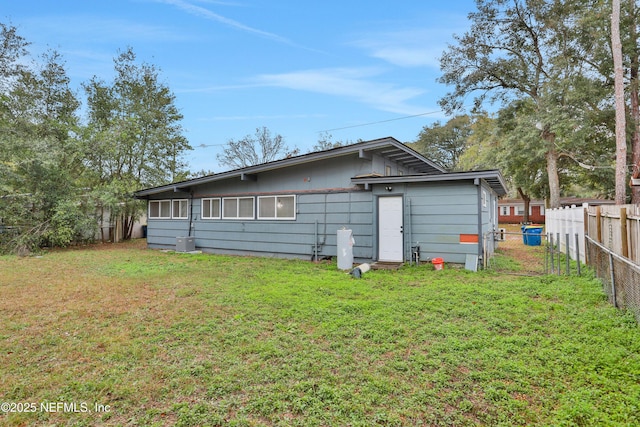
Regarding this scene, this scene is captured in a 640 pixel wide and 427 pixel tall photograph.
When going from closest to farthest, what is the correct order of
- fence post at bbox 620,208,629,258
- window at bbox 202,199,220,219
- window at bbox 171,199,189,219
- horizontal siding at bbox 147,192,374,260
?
fence post at bbox 620,208,629,258 → horizontal siding at bbox 147,192,374,260 → window at bbox 202,199,220,219 → window at bbox 171,199,189,219

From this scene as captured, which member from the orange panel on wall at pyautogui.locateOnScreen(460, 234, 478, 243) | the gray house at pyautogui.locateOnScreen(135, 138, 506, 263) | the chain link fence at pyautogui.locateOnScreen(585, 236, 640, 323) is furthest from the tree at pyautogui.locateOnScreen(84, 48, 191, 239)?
the chain link fence at pyautogui.locateOnScreen(585, 236, 640, 323)

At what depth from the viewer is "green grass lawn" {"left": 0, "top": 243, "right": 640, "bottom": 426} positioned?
2066 mm

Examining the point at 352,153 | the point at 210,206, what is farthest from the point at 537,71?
A: the point at 210,206

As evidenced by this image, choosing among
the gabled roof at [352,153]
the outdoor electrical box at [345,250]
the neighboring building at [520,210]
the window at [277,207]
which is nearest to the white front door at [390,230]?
the outdoor electrical box at [345,250]

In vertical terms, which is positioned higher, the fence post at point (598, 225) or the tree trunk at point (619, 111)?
the tree trunk at point (619, 111)

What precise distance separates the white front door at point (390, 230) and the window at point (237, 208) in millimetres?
4181

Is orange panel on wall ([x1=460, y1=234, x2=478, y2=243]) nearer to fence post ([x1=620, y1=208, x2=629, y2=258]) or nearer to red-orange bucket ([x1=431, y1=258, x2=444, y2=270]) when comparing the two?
red-orange bucket ([x1=431, y1=258, x2=444, y2=270])

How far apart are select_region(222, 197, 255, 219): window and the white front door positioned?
4.18 m

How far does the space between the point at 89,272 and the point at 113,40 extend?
478 inches

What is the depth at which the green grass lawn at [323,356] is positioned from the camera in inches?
81.4

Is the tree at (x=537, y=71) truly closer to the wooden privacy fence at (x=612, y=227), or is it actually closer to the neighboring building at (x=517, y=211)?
the wooden privacy fence at (x=612, y=227)

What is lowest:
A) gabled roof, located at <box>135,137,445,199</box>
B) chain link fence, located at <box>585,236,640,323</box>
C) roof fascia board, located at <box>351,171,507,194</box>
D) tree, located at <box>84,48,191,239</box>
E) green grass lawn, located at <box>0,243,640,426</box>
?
green grass lawn, located at <box>0,243,640,426</box>

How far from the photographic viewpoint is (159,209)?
12328 mm

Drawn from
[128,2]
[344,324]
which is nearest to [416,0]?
[128,2]
